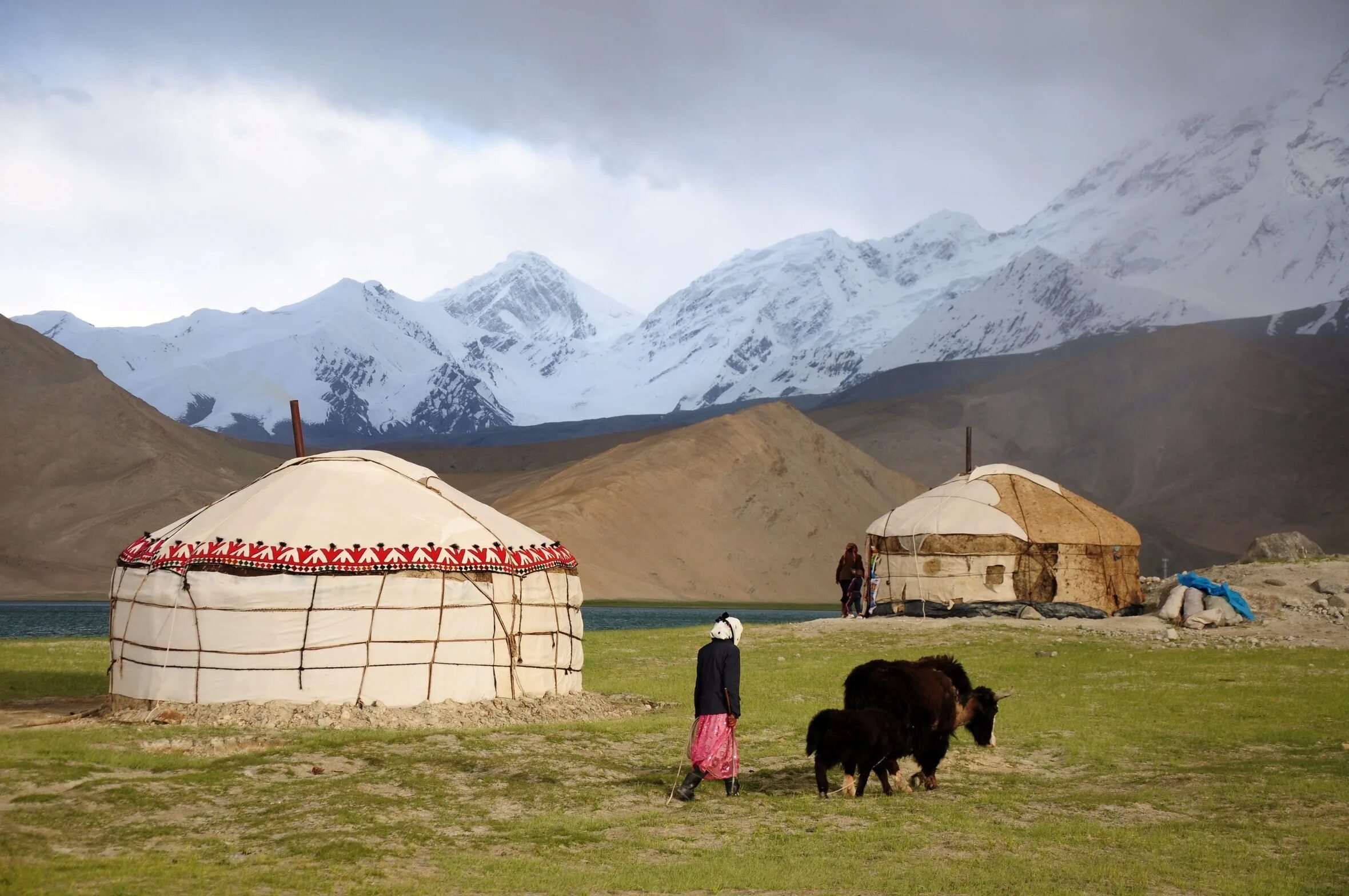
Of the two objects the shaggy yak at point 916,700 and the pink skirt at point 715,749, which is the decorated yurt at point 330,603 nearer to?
the pink skirt at point 715,749

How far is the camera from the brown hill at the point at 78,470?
210 ft

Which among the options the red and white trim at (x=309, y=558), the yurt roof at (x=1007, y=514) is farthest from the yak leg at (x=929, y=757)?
the yurt roof at (x=1007, y=514)

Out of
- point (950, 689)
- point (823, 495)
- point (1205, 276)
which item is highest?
point (1205, 276)

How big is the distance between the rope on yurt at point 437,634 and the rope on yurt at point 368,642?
0.55 m

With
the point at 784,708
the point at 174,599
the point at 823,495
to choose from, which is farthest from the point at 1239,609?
the point at 823,495

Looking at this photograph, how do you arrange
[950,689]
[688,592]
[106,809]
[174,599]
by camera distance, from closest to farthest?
[106,809], [950,689], [174,599], [688,592]

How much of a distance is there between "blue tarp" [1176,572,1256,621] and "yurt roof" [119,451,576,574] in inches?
496

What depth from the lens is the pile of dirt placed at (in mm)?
11367

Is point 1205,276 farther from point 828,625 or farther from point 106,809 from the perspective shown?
point 106,809

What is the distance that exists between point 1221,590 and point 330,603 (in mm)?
15696

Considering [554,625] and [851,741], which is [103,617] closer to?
[554,625]

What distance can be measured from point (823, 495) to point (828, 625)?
48905 mm

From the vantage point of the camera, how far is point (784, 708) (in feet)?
42.0

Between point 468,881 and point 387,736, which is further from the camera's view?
point 387,736
